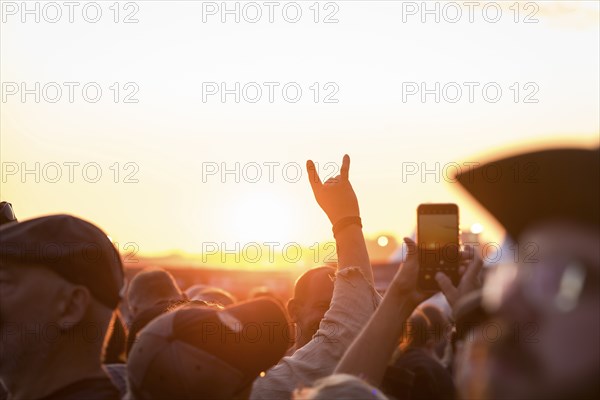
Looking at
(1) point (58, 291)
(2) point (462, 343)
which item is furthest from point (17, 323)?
(2) point (462, 343)

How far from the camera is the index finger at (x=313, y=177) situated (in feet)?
14.5

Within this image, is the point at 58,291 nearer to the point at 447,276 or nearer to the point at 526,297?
the point at 447,276

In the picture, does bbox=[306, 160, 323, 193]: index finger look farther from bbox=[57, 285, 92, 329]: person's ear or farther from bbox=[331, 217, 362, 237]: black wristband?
bbox=[57, 285, 92, 329]: person's ear

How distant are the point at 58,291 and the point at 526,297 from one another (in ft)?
7.06

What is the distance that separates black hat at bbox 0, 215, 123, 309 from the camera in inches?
126

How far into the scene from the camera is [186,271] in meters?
34.1

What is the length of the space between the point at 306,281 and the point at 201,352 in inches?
107

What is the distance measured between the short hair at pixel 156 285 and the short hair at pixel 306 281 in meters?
1.43

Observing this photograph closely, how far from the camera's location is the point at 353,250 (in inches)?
168

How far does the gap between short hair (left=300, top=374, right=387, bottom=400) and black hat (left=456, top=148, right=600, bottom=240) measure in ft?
4.22

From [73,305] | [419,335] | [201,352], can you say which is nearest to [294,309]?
[419,335]

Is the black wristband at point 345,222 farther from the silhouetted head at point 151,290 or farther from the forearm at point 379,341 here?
the silhouetted head at point 151,290

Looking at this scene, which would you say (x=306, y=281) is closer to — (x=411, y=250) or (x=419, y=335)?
(x=419, y=335)

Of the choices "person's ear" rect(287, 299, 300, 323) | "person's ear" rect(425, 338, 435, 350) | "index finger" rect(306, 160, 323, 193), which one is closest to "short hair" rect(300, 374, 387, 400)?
"index finger" rect(306, 160, 323, 193)
